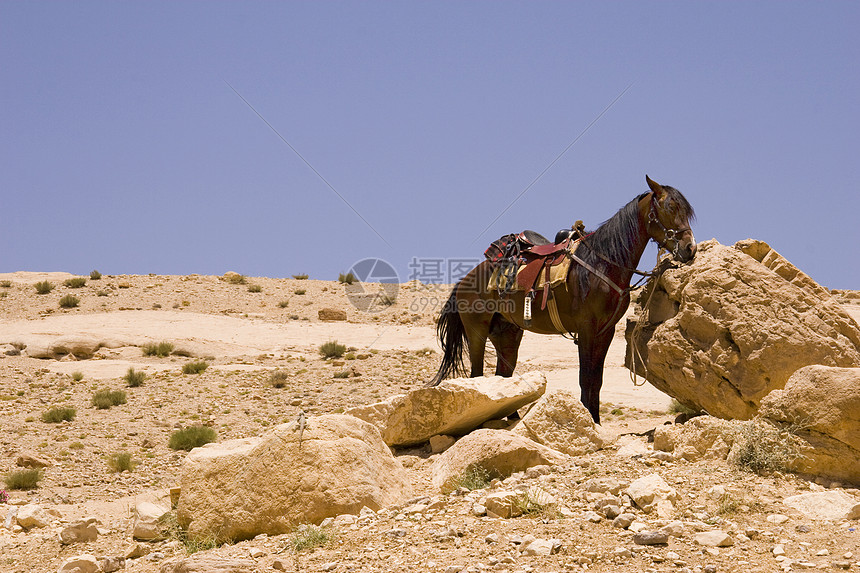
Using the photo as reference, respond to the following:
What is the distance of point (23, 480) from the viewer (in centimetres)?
1043

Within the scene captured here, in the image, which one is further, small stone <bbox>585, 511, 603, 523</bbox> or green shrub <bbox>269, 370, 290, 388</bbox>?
green shrub <bbox>269, 370, 290, 388</bbox>

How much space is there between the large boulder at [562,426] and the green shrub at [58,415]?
1049 centimetres

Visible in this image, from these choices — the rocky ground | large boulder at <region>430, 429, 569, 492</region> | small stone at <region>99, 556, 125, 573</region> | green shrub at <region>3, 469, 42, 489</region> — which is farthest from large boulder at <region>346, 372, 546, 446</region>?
green shrub at <region>3, 469, 42, 489</region>

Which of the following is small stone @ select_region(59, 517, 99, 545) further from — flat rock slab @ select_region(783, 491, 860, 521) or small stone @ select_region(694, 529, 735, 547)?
flat rock slab @ select_region(783, 491, 860, 521)

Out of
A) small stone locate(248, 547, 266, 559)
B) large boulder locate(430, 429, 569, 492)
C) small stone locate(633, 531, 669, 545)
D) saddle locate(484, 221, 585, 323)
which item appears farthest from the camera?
saddle locate(484, 221, 585, 323)

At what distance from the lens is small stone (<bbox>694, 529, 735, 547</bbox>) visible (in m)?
4.93

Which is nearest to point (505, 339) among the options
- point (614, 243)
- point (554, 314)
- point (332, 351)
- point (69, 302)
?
point (554, 314)

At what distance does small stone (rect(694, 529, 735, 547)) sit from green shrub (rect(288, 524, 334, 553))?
2.60 meters

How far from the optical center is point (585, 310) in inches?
354

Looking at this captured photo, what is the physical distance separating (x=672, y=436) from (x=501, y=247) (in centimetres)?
405

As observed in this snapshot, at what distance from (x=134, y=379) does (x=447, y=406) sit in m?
12.4

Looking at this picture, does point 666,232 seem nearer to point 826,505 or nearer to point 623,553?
point 826,505

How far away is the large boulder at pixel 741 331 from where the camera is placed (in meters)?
7.64

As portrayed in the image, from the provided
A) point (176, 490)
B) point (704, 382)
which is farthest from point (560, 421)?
point (176, 490)
